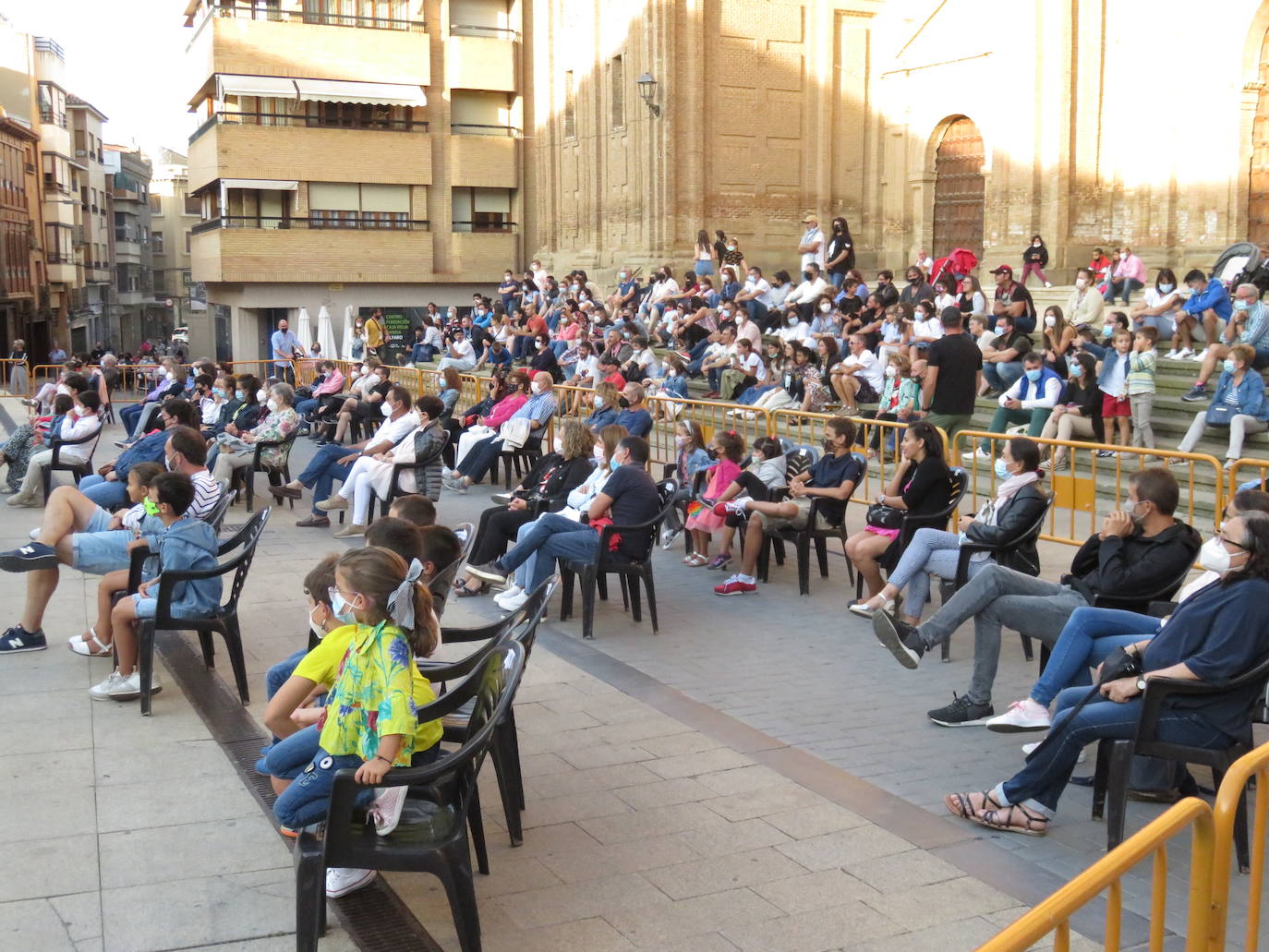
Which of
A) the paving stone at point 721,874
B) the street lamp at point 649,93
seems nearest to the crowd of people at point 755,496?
the paving stone at point 721,874

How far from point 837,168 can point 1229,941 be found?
2528cm

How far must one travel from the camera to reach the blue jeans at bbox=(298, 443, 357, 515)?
13289mm

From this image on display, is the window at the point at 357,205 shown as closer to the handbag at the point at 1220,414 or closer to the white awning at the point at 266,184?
the white awning at the point at 266,184

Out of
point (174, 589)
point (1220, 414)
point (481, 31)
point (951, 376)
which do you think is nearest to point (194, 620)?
point (174, 589)

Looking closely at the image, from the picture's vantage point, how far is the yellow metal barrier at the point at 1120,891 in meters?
2.58

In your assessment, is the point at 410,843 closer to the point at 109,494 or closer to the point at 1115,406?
the point at 109,494

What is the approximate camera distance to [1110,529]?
637cm

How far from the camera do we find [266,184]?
38562mm

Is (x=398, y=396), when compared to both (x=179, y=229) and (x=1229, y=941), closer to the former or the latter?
(x=1229, y=941)

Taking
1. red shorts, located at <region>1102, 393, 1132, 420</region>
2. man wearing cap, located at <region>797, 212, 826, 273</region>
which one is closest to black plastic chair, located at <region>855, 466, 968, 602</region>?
red shorts, located at <region>1102, 393, 1132, 420</region>

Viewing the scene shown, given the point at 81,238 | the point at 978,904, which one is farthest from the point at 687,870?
the point at 81,238

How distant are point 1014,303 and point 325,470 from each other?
881 centimetres

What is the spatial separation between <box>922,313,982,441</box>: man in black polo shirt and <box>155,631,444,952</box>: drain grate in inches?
273

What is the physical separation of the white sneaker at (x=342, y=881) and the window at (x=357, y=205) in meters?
36.6
